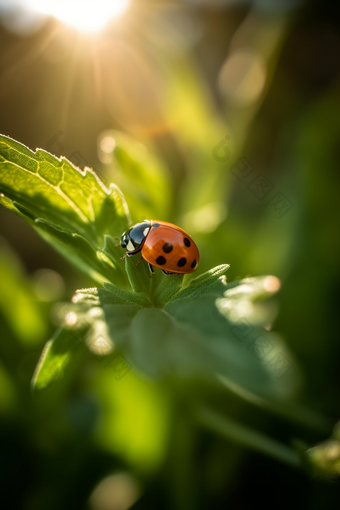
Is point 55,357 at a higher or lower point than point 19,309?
lower

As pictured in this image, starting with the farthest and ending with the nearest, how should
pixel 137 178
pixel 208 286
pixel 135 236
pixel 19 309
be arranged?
pixel 19 309, pixel 137 178, pixel 135 236, pixel 208 286

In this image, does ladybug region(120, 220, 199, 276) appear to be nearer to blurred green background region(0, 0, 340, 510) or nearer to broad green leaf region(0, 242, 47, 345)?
blurred green background region(0, 0, 340, 510)

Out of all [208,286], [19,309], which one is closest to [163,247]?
[208,286]

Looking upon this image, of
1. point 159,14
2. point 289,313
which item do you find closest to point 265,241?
point 289,313

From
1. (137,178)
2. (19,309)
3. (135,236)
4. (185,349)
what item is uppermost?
(137,178)

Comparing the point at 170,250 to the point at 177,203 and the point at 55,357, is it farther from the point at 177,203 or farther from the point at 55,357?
the point at 177,203

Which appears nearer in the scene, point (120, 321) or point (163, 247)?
point (120, 321)

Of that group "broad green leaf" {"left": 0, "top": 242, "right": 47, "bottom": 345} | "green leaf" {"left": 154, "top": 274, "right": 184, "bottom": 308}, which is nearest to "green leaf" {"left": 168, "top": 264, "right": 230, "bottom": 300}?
"green leaf" {"left": 154, "top": 274, "right": 184, "bottom": 308}
